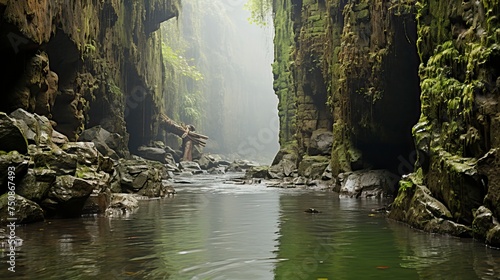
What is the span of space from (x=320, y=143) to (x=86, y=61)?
41.6 ft

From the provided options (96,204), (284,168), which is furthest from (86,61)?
(284,168)

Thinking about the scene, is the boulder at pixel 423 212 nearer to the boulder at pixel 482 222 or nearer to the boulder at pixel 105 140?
the boulder at pixel 482 222

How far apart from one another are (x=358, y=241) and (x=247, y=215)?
409cm

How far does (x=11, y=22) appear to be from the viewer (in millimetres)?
9891

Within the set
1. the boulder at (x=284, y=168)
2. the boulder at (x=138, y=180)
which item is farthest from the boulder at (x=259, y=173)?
the boulder at (x=138, y=180)

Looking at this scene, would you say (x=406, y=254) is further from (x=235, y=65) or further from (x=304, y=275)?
(x=235, y=65)

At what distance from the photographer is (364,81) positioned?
57.8 ft

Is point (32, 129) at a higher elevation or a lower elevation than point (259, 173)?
higher

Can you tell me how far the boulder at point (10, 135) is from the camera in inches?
348

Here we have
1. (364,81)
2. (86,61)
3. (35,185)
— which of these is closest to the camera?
(35,185)

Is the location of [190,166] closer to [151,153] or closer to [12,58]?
[151,153]

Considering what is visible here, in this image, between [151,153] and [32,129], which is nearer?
[32,129]

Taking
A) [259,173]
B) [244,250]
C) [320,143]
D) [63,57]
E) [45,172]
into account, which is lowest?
[244,250]

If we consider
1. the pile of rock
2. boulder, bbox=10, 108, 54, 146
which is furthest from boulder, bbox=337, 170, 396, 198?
boulder, bbox=10, 108, 54, 146
